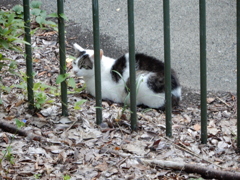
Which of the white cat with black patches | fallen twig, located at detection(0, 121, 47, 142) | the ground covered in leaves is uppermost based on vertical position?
the white cat with black patches

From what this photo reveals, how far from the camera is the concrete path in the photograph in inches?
257

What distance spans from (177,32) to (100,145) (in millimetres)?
3841

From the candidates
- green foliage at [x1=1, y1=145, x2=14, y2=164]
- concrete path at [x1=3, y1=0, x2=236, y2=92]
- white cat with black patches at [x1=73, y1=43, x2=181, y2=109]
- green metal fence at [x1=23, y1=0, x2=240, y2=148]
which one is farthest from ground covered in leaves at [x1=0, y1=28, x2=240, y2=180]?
concrete path at [x1=3, y1=0, x2=236, y2=92]

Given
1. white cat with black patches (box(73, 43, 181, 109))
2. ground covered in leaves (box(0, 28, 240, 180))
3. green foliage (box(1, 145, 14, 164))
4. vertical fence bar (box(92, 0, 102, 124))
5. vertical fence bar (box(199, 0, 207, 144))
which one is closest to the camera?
green foliage (box(1, 145, 14, 164))

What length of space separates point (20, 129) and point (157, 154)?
3.71ft

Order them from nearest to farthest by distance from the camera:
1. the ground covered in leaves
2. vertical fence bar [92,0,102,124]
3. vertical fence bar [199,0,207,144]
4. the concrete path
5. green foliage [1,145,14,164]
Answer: green foliage [1,145,14,164], the ground covered in leaves, vertical fence bar [199,0,207,144], vertical fence bar [92,0,102,124], the concrete path

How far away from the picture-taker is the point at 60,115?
13.8 ft

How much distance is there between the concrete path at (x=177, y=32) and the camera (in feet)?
21.4

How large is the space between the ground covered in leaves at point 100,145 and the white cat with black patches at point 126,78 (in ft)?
2.00

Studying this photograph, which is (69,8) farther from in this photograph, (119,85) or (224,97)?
(224,97)

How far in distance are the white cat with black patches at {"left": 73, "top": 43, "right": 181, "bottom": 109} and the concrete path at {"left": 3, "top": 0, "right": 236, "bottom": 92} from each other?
0.70 m

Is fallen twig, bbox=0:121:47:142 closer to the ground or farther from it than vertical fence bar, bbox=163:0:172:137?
closer to the ground

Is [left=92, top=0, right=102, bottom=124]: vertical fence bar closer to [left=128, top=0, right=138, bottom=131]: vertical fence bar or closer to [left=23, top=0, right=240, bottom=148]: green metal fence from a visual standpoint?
[left=23, top=0, right=240, bottom=148]: green metal fence

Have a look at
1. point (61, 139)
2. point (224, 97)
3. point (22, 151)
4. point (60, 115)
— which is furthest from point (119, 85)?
point (22, 151)
